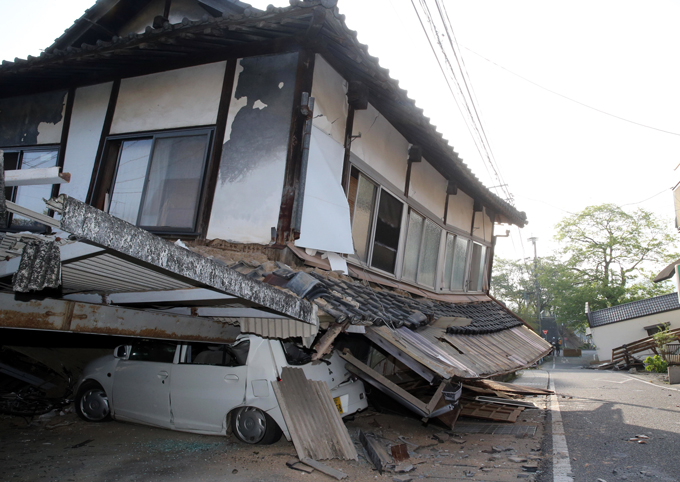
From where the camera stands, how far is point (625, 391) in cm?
1356

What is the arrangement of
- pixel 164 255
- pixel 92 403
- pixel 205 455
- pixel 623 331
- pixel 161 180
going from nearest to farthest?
pixel 164 255
pixel 205 455
pixel 161 180
pixel 92 403
pixel 623 331

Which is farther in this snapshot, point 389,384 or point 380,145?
point 380,145

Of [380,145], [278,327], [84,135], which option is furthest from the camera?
[380,145]

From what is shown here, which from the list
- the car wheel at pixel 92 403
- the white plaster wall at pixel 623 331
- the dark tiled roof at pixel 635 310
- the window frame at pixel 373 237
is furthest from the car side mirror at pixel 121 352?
the dark tiled roof at pixel 635 310

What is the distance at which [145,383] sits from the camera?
670 cm

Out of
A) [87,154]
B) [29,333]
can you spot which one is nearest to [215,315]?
[87,154]

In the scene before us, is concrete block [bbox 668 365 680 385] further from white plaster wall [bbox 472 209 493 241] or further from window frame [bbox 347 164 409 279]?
window frame [bbox 347 164 409 279]

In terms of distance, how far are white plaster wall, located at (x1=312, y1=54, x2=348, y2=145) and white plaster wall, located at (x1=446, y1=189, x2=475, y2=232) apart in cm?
554

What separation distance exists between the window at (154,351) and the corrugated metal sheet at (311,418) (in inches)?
74.9

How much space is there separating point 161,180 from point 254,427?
12.0ft

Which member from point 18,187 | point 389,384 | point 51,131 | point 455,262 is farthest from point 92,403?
point 455,262

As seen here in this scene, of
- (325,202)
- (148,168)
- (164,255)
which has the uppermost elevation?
(148,168)

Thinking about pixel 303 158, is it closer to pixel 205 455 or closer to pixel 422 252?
pixel 205 455

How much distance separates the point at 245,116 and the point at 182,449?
4.44 m
